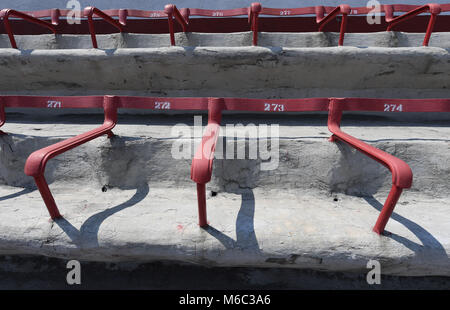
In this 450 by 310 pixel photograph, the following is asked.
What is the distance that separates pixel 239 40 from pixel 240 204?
2612 mm

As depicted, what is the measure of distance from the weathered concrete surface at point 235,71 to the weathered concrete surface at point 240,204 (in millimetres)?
550

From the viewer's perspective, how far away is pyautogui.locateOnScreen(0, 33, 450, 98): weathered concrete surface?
87.6 inches

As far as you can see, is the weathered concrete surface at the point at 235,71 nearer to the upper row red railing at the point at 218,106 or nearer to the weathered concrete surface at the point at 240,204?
the weathered concrete surface at the point at 240,204

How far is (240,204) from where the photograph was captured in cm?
147

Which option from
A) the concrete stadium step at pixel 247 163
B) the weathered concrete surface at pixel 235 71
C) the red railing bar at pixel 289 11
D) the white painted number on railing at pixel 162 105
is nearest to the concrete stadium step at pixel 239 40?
the red railing bar at pixel 289 11

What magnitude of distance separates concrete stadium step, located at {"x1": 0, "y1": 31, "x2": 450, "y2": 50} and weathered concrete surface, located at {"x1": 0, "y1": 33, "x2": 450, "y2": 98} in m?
0.97

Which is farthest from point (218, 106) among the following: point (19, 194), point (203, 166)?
point (19, 194)

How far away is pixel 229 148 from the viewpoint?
1.67m

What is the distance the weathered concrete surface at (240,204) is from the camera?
1.12 metres

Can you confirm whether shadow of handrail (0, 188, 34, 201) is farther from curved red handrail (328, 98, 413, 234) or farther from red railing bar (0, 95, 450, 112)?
curved red handrail (328, 98, 413, 234)

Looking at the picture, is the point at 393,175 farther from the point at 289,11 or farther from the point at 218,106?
the point at 289,11

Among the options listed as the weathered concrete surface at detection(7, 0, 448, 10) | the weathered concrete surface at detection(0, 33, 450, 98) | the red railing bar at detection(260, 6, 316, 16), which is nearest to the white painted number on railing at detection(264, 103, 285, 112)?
the weathered concrete surface at detection(0, 33, 450, 98)
